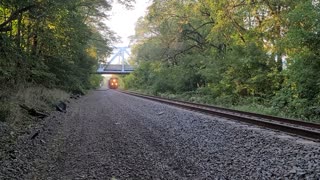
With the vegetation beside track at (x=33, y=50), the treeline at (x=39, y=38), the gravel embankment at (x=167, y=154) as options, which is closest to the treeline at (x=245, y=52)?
the gravel embankment at (x=167, y=154)

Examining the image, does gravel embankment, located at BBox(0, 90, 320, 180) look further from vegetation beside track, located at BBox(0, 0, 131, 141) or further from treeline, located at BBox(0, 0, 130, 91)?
treeline, located at BBox(0, 0, 130, 91)

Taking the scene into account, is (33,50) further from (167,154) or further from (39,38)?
(167,154)

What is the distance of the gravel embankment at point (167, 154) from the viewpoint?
17.5ft

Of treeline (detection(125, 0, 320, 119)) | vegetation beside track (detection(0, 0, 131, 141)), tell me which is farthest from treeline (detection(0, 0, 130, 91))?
treeline (detection(125, 0, 320, 119))

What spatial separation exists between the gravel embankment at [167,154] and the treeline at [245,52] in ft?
17.1

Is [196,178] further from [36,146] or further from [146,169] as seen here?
[36,146]

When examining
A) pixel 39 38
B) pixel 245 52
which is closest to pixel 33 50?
pixel 39 38

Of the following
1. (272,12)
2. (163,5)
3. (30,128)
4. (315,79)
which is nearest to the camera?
(30,128)

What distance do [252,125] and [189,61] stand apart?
19856 mm

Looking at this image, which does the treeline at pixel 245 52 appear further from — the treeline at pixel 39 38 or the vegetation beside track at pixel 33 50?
the treeline at pixel 39 38

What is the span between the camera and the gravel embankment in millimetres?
5320

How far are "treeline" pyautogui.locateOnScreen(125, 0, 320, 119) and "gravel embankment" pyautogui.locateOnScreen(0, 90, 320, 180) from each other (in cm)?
521

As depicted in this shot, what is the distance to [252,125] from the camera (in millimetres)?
8969

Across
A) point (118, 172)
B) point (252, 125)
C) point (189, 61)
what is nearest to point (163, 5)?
point (189, 61)
